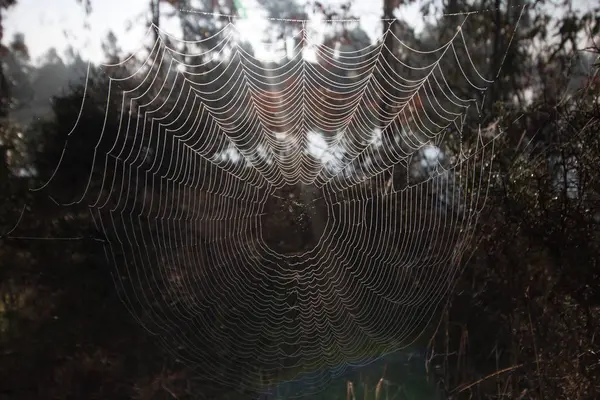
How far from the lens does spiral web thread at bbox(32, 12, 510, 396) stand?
3365 mm

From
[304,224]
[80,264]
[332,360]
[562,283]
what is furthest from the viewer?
[304,224]

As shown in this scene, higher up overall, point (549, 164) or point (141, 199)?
point (141, 199)

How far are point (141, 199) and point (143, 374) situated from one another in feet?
3.56

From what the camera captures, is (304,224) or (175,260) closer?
(175,260)

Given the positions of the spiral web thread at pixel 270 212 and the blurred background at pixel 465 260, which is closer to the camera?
the blurred background at pixel 465 260

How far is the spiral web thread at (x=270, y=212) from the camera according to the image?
132 inches

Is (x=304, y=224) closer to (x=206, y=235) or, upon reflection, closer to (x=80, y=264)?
(x=206, y=235)

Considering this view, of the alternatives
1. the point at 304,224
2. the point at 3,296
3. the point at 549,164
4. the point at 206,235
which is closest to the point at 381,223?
the point at 304,224

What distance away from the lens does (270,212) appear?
152 inches

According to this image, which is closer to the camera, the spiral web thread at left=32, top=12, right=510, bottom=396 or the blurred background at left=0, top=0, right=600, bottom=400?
the blurred background at left=0, top=0, right=600, bottom=400

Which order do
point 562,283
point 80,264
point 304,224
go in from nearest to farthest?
point 562,283, point 80,264, point 304,224

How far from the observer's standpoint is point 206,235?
3.67m

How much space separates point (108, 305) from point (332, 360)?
1.39 metres

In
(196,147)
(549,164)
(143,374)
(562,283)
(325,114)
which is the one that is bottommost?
(143,374)
